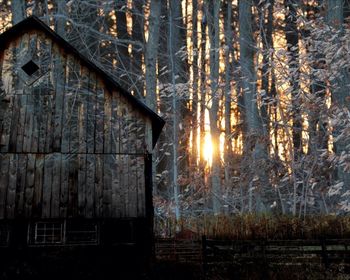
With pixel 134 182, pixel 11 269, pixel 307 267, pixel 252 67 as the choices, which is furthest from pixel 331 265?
pixel 252 67

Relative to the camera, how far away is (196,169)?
24328mm

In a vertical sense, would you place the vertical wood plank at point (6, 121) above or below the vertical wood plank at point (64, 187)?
above

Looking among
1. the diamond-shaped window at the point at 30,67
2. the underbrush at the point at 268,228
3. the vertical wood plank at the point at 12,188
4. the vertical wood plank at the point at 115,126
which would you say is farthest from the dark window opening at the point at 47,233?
the diamond-shaped window at the point at 30,67

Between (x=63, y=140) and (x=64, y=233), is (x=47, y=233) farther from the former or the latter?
(x=63, y=140)

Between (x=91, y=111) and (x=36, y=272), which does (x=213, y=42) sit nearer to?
(x=91, y=111)

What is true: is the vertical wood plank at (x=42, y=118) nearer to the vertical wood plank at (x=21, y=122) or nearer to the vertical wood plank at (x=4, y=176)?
the vertical wood plank at (x=21, y=122)

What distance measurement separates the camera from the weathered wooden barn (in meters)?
12.9

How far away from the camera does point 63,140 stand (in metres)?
13.3

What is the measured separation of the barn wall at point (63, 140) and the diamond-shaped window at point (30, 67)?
0.27 feet

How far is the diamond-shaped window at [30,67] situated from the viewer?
44.7 ft

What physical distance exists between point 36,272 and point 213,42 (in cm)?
1525

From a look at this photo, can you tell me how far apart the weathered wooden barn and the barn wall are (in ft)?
0.08

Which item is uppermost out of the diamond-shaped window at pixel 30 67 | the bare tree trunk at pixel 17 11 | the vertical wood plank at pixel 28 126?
the bare tree trunk at pixel 17 11

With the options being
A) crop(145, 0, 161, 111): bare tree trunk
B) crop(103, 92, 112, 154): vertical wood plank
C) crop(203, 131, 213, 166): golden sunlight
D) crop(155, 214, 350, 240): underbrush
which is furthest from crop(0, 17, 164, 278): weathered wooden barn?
crop(203, 131, 213, 166): golden sunlight
